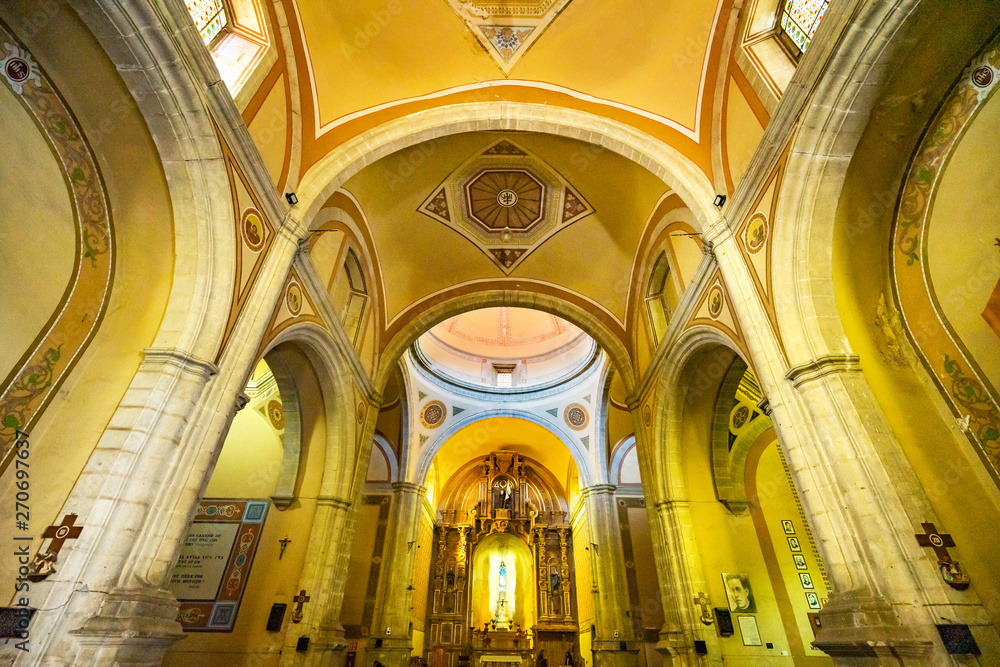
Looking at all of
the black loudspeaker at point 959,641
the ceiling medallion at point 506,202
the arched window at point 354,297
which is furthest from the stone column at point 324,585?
the black loudspeaker at point 959,641

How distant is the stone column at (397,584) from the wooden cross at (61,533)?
38.3 ft

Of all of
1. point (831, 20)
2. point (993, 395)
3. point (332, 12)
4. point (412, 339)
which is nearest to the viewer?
point (993, 395)

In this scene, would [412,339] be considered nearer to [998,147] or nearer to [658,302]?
[658,302]

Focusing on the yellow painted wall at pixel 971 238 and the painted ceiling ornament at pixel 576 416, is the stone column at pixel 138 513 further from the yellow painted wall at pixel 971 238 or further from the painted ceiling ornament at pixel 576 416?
the painted ceiling ornament at pixel 576 416

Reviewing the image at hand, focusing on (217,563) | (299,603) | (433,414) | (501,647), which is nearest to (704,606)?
(299,603)

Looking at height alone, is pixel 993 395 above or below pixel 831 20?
below

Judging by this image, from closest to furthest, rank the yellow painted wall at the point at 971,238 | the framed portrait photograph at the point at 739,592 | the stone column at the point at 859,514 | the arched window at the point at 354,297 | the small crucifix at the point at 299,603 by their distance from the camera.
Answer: the stone column at the point at 859,514 < the yellow painted wall at the point at 971,238 < the small crucifix at the point at 299,603 < the framed portrait photograph at the point at 739,592 < the arched window at the point at 354,297

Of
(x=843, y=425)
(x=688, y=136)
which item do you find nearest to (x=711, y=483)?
(x=843, y=425)

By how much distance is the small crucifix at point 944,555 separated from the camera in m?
3.74

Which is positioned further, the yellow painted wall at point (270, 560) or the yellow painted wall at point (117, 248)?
the yellow painted wall at point (270, 560)

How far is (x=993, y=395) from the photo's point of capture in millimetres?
4262

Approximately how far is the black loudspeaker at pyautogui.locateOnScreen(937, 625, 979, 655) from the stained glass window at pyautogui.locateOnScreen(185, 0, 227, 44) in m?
9.20

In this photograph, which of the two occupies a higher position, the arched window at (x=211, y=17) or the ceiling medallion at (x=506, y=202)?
the ceiling medallion at (x=506, y=202)

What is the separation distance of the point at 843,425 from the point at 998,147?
281 cm
